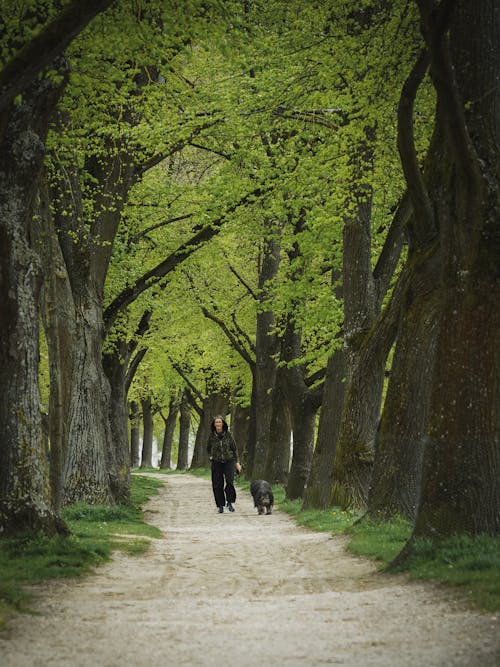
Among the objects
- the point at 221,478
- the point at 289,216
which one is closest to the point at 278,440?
the point at 221,478

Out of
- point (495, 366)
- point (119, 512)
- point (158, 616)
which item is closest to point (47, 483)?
point (158, 616)

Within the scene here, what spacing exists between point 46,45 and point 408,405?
6994mm

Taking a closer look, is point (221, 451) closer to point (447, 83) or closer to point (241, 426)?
point (447, 83)

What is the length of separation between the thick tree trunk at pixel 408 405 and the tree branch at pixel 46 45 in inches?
234

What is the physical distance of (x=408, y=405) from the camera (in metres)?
11.7

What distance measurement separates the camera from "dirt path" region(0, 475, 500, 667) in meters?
5.03

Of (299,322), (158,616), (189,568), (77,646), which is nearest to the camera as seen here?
→ (77,646)

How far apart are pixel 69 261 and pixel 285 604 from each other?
1058 centimetres

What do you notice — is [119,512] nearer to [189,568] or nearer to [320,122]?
[189,568]

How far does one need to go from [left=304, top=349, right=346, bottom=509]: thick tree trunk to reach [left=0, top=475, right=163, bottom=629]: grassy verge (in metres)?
4.67

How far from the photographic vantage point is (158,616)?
6.41 m

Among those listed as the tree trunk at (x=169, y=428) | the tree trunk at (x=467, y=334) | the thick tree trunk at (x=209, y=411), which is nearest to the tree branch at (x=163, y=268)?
the tree trunk at (x=467, y=334)

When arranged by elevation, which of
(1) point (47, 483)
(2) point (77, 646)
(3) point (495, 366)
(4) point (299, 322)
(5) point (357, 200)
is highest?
(5) point (357, 200)

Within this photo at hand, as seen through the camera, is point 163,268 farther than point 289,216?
No
